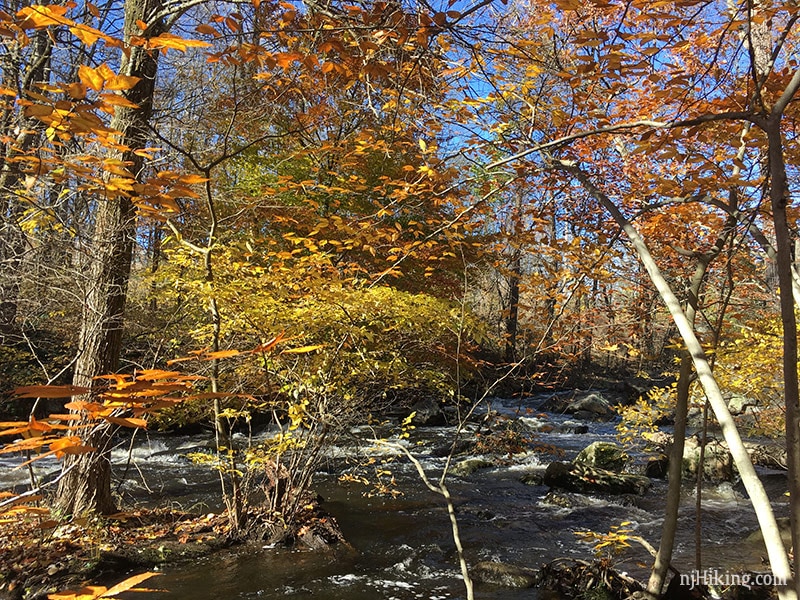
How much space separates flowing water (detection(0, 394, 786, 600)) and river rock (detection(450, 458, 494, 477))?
15 cm

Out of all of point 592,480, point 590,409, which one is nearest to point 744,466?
point 592,480

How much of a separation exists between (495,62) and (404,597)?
455 cm

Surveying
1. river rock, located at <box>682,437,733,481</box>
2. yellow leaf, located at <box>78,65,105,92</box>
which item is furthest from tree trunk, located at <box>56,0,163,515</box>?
river rock, located at <box>682,437,733,481</box>

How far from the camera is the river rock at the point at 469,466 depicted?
9.01m

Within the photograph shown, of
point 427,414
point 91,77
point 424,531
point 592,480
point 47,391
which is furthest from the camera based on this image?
point 427,414

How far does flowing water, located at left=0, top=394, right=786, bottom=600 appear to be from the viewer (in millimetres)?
4703

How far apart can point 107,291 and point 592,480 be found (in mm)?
7230

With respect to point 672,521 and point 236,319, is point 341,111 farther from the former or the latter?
point 672,521

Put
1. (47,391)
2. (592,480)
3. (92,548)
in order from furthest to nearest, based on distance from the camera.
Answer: (592,480)
(92,548)
(47,391)

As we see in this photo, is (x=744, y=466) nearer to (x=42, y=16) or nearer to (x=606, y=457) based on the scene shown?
(x=42, y=16)

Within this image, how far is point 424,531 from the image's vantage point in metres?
6.30

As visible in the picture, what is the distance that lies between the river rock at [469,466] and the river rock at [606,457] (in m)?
1.63

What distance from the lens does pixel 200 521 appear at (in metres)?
5.75

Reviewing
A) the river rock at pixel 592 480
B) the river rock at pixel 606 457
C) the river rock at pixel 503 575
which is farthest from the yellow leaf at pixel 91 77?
the river rock at pixel 606 457
